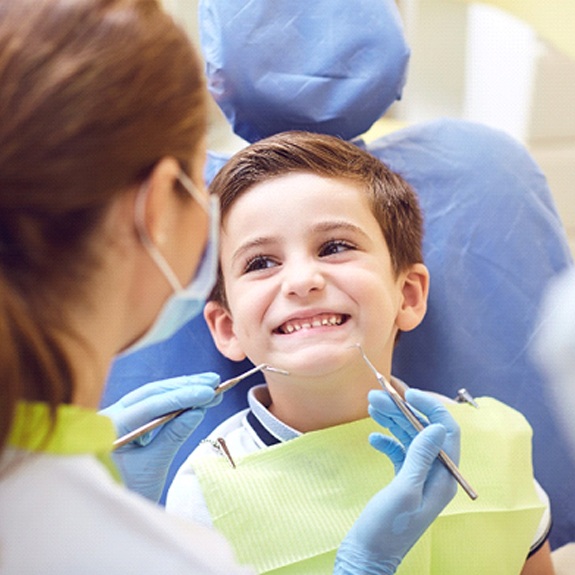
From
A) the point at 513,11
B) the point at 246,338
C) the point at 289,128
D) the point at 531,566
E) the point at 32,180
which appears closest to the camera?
the point at 32,180

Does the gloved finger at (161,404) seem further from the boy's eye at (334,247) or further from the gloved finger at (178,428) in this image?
the boy's eye at (334,247)

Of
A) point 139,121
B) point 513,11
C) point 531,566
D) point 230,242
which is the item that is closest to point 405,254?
point 230,242

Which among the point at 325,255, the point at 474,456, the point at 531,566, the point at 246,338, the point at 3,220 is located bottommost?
the point at 531,566

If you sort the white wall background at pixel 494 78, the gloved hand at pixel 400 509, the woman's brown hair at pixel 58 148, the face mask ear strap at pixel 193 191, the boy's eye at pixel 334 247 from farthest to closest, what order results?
the white wall background at pixel 494 78 → the boy's eye at pixel 334 247 → the gloved hand at pixel 400 509 → the face mask ear strap at pixel 193 191 → the woman's brown hair at pixel 58 148

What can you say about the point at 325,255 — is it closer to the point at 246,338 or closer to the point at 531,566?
the point at 246,338

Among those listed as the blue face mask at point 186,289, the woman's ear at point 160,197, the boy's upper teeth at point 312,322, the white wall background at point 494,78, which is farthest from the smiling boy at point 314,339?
the white wall background at point 494,78

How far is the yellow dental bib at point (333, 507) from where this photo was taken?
142 cm

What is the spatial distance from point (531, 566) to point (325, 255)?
602 mm

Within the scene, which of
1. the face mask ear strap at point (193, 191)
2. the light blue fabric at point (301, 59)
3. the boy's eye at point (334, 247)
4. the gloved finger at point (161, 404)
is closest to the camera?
the face mask ear strap at point (193, 191)

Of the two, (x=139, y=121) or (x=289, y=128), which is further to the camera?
(x=289, y=128)

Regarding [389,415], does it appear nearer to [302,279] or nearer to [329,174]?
[302,279]

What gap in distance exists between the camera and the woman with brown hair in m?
0.85

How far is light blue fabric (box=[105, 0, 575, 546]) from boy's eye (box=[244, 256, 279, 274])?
0.79 feet

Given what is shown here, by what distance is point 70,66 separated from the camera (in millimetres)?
858
